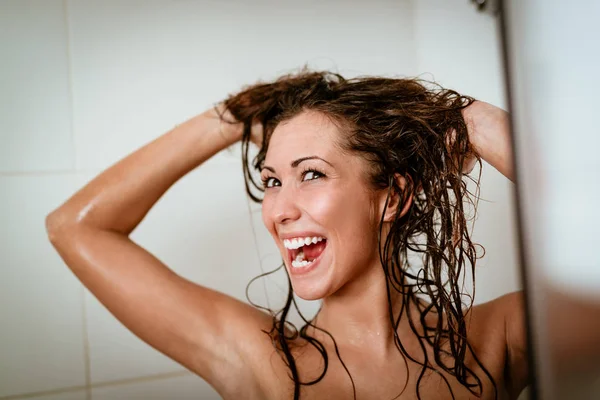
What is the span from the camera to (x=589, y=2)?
0.77 feet

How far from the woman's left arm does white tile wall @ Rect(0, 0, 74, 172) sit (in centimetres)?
82

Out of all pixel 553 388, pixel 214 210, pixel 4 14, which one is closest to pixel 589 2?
pixel 553 388

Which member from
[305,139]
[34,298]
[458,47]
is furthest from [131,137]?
[458,47]

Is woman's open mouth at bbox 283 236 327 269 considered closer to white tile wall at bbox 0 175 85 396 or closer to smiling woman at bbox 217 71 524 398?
smiling woman at bbox 217 71 524 398

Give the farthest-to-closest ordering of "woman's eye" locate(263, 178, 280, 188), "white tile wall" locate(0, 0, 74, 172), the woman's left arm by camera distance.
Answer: "white tile wall" locate(0, 0, 74, 172), "woman's eye" locate(263, 178, 280, 188), the woman's left arm

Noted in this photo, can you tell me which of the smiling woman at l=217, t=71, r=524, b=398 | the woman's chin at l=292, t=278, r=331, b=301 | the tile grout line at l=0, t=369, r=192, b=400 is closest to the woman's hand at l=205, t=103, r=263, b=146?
the smiling woman at l=217, t=71, r=524, b=398

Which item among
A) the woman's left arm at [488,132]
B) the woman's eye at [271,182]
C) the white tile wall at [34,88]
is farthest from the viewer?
the white tile wall at [34,88]

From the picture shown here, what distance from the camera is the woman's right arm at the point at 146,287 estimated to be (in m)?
0.81

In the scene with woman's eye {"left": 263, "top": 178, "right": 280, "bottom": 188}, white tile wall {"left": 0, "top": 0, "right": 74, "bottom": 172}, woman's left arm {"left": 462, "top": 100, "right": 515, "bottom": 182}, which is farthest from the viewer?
white tile wall {"left": 0, "top": 0, "right": 74, "bottom": 172}

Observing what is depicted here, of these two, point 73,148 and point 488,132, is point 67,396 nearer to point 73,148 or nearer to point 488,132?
point 73,148

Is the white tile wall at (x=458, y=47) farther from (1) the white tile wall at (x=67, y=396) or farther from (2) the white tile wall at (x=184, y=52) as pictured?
(1) the white tile wall at (x=67, y=396)

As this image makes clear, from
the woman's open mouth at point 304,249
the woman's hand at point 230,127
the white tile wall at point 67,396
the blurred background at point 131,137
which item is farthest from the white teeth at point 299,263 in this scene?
the white tile wall at point 67,396

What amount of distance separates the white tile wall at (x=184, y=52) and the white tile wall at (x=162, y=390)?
499 mm

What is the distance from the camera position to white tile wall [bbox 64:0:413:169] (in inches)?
43.4
